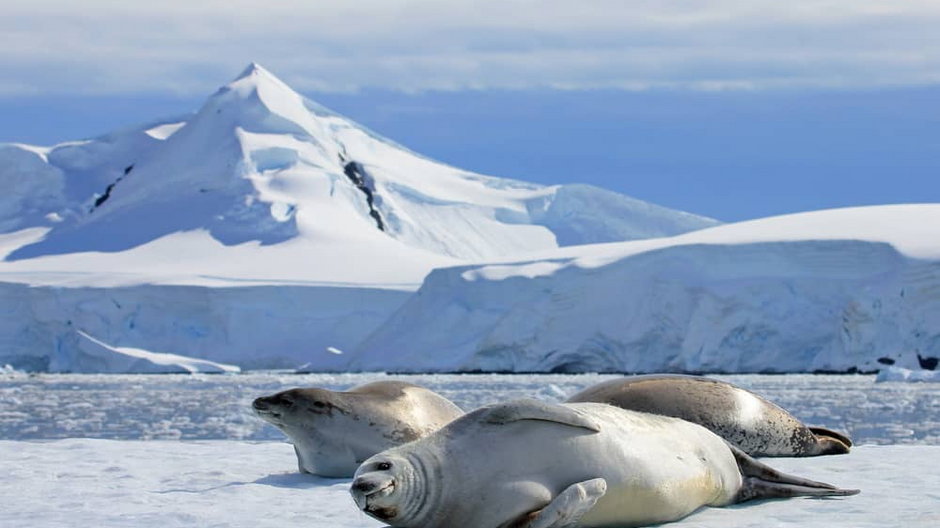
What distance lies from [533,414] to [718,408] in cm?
261

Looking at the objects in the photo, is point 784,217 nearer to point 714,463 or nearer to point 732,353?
point 732,353

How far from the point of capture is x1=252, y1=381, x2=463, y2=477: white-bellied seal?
6445mm

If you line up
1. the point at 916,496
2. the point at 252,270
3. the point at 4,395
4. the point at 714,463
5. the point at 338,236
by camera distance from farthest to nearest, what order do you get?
the point at 338,236 < the point at 252,270 < the point at 4,395 < the point at 916,496 < the point at 714,463

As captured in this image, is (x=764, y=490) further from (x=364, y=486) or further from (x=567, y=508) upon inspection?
(x=364, y=486)

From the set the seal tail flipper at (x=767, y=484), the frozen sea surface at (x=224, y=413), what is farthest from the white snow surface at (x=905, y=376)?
the seal tail flipper at (x=767, y=484)

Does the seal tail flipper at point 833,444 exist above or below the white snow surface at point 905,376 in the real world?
above

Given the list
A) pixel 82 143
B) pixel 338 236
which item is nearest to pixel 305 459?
pixel 338 236

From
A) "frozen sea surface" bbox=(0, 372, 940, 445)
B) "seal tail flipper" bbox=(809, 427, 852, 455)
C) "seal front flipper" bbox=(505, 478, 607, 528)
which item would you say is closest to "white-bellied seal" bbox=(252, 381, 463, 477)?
"seal tail flipper" bbox=(809, 427, 852, 455)

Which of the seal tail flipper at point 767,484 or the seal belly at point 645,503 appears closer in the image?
the seal belly at point 645,503

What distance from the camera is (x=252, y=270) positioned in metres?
55.2

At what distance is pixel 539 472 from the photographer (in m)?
4.21

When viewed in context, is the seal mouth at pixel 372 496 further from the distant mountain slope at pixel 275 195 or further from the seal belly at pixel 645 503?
the distant mountain slope at pixel 275 195

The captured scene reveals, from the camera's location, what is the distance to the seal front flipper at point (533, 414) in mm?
4293

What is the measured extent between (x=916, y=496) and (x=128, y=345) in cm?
4506
